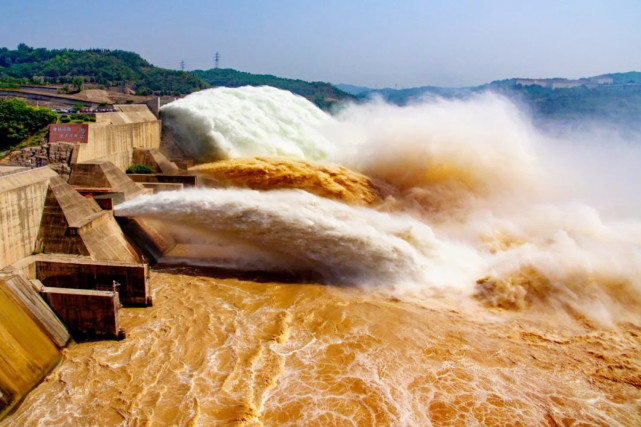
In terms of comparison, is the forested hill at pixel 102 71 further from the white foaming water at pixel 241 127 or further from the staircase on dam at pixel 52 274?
the staircase on dam at pixel 52 274

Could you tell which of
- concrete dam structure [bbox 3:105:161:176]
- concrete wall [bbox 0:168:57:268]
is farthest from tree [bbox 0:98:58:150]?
concrete wall [bbox 0:168:57:268]

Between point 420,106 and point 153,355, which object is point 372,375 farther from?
point 420,106

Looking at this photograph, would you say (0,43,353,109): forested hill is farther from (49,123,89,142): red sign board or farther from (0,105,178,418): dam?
(0,105,178,418): dam

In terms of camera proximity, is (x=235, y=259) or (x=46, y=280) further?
(x=235, y=259)

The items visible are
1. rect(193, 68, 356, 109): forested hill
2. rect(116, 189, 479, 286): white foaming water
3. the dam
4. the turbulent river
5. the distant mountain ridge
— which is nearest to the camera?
the turbulent river

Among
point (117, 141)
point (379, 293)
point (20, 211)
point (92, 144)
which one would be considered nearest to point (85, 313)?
point (20, 211)

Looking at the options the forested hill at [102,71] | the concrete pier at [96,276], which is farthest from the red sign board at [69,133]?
the forested hill at [102,71]

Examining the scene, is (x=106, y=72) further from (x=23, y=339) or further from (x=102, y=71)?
(x=23, y=339)

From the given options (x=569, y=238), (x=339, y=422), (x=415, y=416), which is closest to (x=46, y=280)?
(x=339, y=422)
